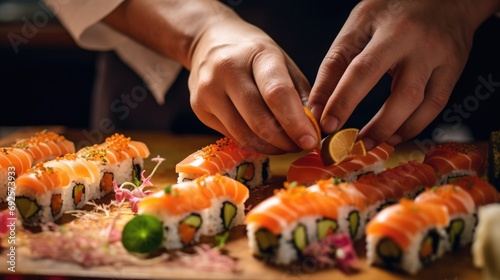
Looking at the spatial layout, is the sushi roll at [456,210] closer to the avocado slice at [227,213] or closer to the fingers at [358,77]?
the fingers at [358,77]

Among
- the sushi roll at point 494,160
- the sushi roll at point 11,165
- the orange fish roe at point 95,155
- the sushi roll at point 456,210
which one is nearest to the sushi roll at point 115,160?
the orange fish roe at point 95,155

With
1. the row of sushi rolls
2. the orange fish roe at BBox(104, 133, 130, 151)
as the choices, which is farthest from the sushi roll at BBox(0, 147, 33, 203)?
the orange fish roe at BBox(104, 133, 130, 151)

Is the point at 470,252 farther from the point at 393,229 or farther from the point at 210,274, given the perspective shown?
the point at 210,274

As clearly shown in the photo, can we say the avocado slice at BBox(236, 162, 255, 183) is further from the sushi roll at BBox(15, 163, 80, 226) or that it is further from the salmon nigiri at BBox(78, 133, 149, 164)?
the sushi roll at BBox(15, 163, 80, 226)

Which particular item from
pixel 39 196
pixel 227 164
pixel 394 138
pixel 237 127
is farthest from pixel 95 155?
pixel 394 138

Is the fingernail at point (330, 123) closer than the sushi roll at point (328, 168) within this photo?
Yes

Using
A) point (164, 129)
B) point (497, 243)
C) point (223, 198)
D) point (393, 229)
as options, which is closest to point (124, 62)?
point (164, 129)

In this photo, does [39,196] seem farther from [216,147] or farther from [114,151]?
[216,147]
